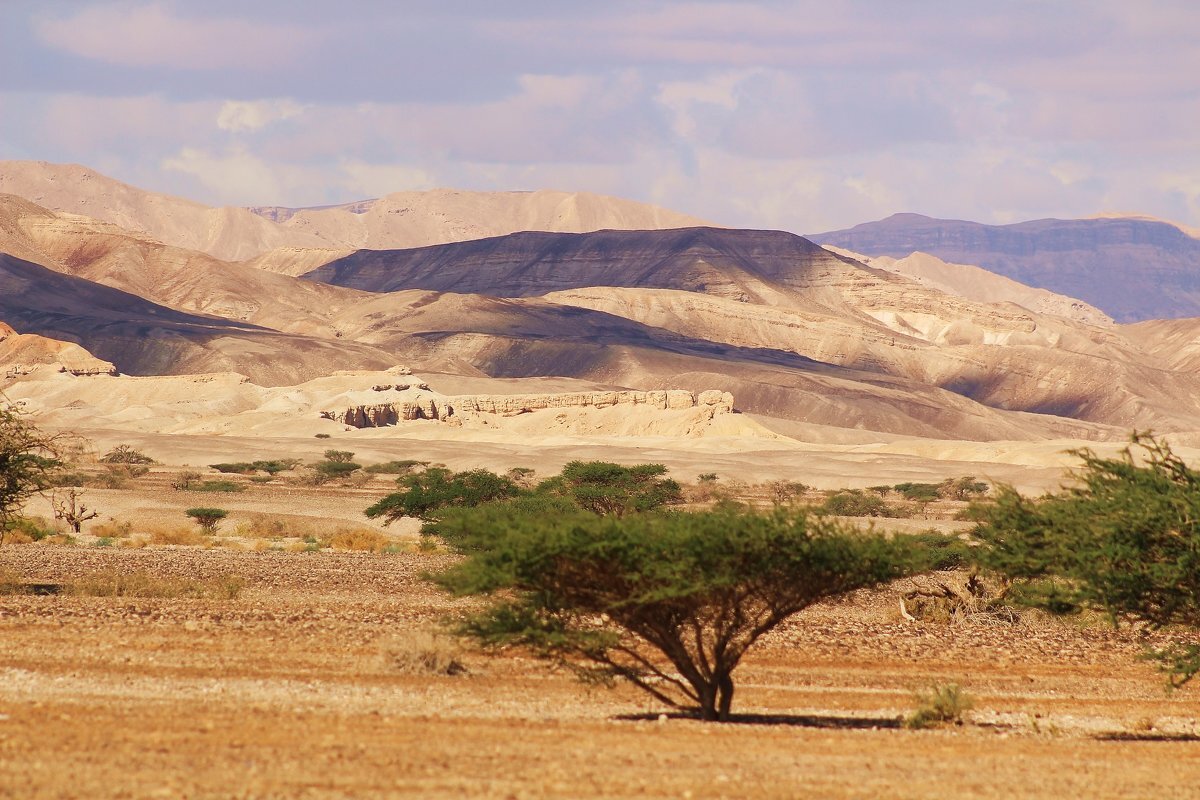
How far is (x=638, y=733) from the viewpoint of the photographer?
14.1 meters

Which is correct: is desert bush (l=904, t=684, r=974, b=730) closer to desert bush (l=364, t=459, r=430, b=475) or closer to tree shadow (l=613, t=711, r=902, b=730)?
tree shadow (l=613, t=711, r=902, b=730)

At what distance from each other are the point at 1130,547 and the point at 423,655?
28.4 ft

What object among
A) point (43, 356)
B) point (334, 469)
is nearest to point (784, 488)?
point (334, 469)

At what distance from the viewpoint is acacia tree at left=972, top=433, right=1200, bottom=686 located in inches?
Result: 648

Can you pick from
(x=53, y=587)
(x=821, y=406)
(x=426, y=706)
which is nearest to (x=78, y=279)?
(x=821, y=406)

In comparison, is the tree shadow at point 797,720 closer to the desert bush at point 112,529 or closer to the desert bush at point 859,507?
the desert bush at point 112,529

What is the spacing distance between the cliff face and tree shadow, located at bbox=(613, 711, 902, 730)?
92.0 metres

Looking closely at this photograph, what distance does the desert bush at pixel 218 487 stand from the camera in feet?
212

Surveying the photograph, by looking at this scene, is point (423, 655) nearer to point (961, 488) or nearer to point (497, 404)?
point (961, 488)

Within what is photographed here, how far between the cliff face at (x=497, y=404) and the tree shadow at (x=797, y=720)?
92.0m

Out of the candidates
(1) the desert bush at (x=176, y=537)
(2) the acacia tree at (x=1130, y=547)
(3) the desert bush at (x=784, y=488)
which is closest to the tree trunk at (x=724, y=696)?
(2) the acacia tree at (x=1130, y=547)

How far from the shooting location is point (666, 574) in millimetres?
14781

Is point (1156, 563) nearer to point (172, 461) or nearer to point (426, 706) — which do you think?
point (426, 706)

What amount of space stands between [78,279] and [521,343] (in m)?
63.0
